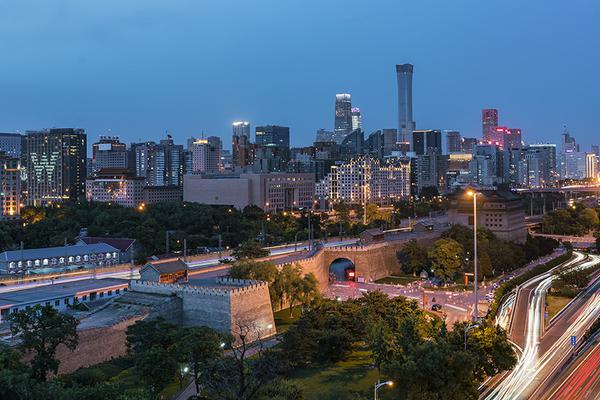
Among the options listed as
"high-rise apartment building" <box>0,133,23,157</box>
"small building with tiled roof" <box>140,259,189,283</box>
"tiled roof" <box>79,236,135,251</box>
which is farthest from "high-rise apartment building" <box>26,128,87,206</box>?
"small building with tiled roof" <box>140,259,189,283</box>

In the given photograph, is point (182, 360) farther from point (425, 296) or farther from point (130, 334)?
point (425, 296)

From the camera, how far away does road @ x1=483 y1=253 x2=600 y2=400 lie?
3041cm

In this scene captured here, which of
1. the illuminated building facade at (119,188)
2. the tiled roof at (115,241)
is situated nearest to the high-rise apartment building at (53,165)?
the illuminated building facade at (119,188)

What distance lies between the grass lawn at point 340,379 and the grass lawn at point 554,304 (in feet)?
59.0

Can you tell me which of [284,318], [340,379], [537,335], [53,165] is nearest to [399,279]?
[284,318]

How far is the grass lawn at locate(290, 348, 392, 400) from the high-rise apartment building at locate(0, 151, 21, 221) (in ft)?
310

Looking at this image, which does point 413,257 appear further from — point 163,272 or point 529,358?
point 529,358

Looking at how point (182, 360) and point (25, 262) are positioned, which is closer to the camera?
point (182, 360)

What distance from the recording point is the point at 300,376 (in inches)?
1335

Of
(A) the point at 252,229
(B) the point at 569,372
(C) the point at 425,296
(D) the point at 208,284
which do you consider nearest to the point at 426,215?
(A) the point at 252,229

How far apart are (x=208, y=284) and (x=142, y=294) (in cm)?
494

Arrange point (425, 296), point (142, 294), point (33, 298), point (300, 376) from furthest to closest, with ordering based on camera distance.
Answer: point (425, 296) → point (142, 294) → point (33, 298) → point (300, 376)

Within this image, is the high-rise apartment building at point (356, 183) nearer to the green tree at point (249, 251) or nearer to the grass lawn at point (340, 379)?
the green tree at point (249, 251)

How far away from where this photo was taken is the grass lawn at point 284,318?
45841mm
